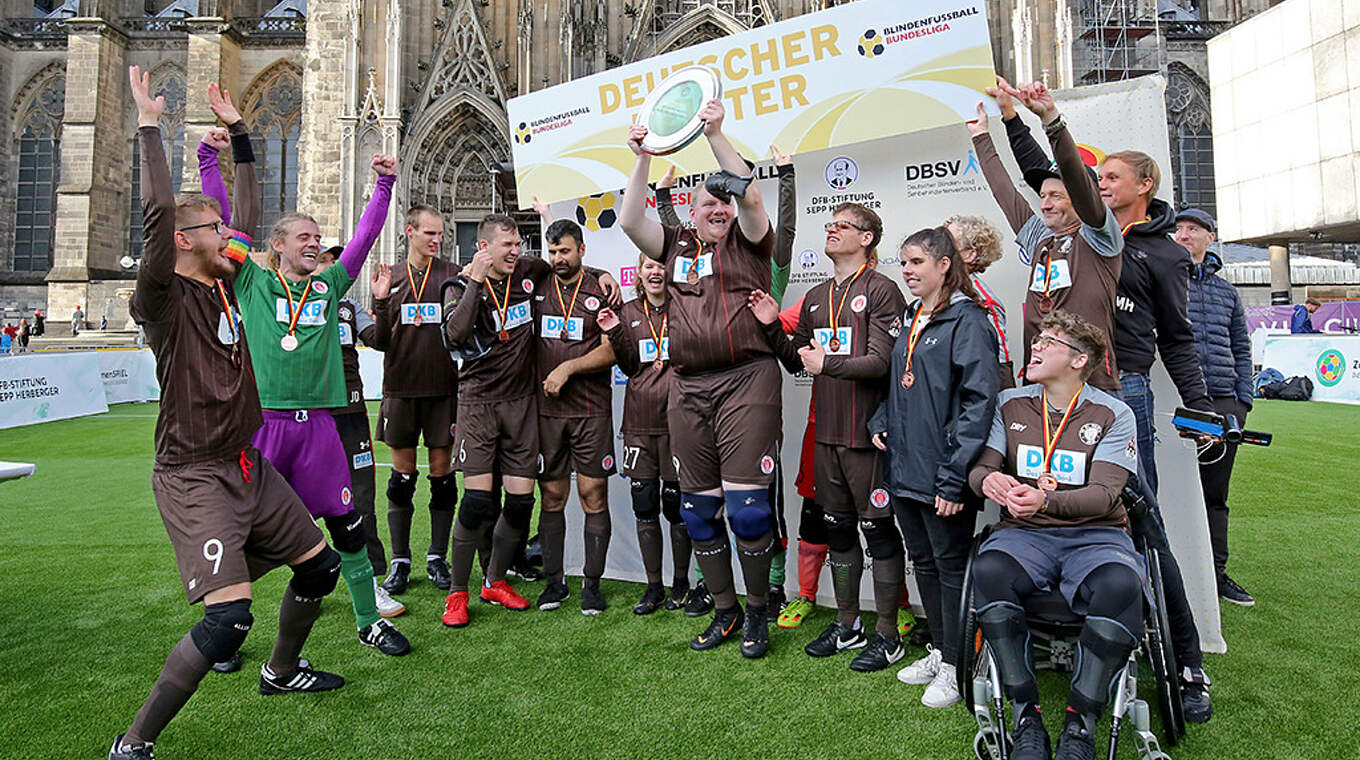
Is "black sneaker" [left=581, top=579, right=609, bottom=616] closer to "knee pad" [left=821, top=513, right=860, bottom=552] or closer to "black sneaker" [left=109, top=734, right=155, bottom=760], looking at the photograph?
"knee pad" [left=821, top=513, right=860, bottom=552]

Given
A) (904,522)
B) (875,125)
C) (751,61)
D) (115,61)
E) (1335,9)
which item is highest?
(115,61)

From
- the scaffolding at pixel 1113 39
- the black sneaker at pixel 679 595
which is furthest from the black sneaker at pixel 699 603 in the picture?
the scaffolding at pixel 1113 39

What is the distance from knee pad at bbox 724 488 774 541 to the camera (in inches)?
144

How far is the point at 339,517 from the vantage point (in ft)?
12.1

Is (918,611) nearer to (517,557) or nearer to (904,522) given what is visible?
(904,522)

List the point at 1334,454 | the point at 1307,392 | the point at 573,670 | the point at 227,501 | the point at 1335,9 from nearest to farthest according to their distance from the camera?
the point at 227,501 → the point at 573,670 → the point at 1334,454 → the point at 1307,392 → the point at 1335,9

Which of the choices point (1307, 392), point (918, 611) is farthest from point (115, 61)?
point (1307, 392)

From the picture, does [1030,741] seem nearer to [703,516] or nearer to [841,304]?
[703,516]

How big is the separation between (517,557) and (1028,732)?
11.7ft

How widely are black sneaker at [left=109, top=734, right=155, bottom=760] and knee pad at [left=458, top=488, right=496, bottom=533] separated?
194 centimetres

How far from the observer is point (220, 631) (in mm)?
2633

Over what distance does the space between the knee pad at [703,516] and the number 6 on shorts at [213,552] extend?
2.01 metres

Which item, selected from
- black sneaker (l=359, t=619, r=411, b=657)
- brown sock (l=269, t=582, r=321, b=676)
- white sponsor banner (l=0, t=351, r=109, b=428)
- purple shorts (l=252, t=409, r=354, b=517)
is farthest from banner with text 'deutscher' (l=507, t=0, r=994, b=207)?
white sponsor banner (l=0, t=351, r=109, b=428)

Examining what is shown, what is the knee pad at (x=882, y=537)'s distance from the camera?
360 centimetres
